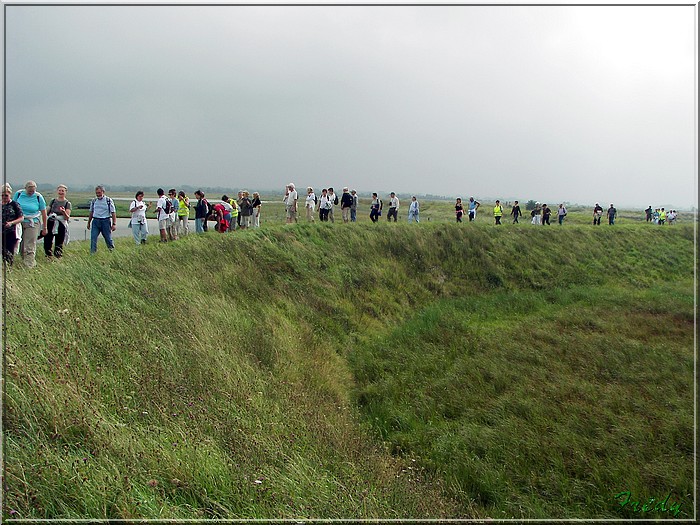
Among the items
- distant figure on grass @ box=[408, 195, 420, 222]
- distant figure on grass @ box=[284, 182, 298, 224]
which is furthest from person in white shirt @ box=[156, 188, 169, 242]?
distant figure on grass @ box=[408, 195, 420, 222]

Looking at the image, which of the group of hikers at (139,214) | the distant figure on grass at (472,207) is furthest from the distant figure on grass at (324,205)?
the distant figure on grass at (472,207)

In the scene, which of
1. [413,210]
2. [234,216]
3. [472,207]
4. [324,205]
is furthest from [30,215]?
[472,207]

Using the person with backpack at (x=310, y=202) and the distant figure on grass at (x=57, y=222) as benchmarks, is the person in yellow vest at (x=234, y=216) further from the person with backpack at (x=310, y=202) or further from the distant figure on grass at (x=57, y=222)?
the distant figure on grass at (x=57, y=222)

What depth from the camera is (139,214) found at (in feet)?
45.6

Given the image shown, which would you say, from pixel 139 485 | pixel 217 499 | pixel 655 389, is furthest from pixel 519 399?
pixel 139 485

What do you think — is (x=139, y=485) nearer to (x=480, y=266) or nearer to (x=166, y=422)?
(x=166, y=422)

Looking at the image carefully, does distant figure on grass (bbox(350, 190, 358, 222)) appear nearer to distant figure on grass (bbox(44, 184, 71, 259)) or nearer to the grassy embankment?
the grassy embankment

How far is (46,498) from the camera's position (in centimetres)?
402

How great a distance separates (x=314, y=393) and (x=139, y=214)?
8459mm

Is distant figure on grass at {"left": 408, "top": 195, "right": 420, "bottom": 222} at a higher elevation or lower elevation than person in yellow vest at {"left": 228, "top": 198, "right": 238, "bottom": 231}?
higher

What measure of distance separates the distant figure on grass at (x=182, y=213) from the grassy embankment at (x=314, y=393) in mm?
1591

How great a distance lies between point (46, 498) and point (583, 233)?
A: 30211 millimetres

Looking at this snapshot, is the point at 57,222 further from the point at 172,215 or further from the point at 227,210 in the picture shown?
the point at 227,210

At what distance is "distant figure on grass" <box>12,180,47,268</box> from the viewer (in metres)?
9.69
